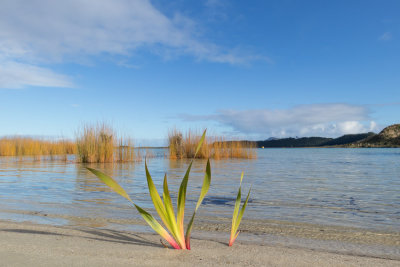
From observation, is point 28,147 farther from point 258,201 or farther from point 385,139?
point 385,139

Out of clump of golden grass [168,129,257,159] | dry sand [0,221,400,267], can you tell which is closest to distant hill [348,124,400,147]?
clump of golden grass [168,129,257,159]

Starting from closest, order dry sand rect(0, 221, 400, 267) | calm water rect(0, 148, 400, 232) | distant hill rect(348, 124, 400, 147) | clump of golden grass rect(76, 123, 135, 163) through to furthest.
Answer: dry sand rect(0, 221, 400, 267) < calm water rect(0, 148, 400, 232) < clump of golden grass rect(76, 123, 135, 163) < distant hill rect(348, 124, 400, 147)

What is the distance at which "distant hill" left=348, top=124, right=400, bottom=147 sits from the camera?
55.9 meters

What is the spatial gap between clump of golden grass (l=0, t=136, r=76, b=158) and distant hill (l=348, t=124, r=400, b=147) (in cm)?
5170

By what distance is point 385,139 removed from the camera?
59.6 m

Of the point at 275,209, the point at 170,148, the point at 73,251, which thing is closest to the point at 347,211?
the point at 275,209

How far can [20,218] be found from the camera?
301 centimetres

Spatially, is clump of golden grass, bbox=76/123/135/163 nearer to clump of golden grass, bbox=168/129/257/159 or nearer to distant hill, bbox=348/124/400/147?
clump of golden grass, bbox=168/129/257/159

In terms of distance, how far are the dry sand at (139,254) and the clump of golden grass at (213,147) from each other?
42.1ft

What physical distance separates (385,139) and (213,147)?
56546 mm

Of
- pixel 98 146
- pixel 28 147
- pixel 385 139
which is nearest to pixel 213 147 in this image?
pixel 98 146

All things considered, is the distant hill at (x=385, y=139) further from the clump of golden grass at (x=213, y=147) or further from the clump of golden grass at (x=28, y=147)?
the clump of golden grass at (x=28, y=147)

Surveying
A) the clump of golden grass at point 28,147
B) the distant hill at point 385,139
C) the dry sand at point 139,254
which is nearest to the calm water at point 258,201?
the dry sand at point 139,254

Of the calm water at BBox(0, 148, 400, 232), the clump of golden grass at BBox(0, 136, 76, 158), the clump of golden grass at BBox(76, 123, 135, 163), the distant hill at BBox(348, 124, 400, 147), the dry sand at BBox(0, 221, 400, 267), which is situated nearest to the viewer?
the dry sand at BBox(0, 221, 400, 267)
